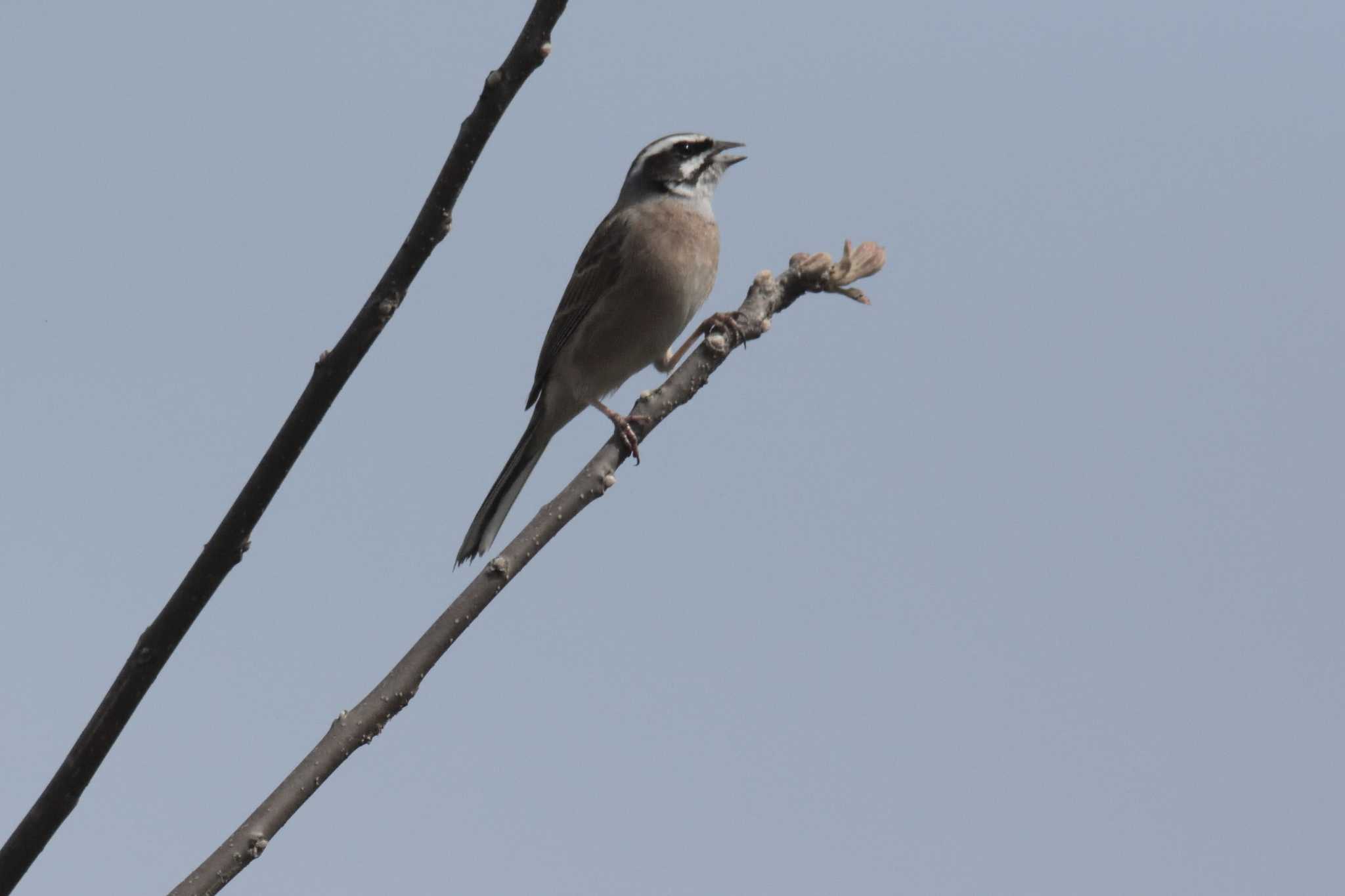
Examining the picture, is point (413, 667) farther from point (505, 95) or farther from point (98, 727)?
point (505, 95)

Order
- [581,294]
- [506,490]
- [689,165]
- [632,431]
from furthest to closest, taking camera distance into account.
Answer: [689,165] → [581,294] → [506,490] → [632,431]

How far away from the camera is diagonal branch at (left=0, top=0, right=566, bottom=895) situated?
7.32ft

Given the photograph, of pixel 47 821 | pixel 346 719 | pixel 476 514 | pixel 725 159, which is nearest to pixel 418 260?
pixel 346 719

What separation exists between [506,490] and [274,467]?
5.12 m

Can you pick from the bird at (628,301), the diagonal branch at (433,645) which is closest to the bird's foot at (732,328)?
the diagonal branch at (433,645)

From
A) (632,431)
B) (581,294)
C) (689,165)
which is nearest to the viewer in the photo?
(632,431)

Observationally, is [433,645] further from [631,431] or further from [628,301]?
[628,301]

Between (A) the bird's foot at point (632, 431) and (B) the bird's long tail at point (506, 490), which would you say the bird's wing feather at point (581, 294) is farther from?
(A) the bird's foot at point (632, 431)

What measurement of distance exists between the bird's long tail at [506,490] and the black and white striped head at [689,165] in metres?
1.76

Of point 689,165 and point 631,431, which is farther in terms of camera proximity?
point 689,165

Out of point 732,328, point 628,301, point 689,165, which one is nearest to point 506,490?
point 628,301

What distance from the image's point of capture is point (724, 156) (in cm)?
841

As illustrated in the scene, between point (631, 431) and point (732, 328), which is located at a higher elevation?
point (732, 328)

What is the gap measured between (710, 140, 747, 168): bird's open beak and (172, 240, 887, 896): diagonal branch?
5.12 metres
